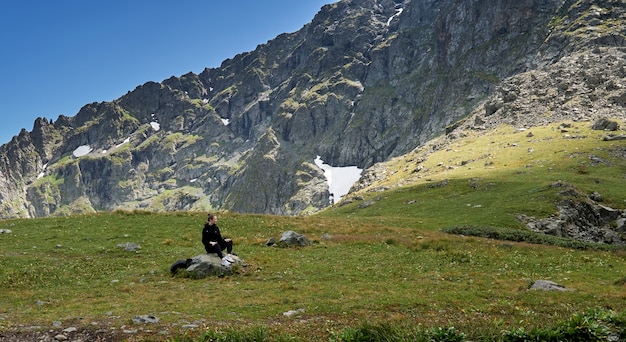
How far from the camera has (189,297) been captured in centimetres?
1972

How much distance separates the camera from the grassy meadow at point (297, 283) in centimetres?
1421

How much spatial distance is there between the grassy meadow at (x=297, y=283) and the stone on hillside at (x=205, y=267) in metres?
0.75

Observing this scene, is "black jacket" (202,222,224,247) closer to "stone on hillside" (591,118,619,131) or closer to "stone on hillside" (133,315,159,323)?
"stone on hillside" (133,315,159,323)

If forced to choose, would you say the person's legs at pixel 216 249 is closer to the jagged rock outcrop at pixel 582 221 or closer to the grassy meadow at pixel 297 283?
the grassy meadow at pixel 297 283

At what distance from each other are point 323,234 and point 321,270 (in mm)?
13761

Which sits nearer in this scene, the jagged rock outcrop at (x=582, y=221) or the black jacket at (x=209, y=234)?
the black jacket at (x=209, y=234)

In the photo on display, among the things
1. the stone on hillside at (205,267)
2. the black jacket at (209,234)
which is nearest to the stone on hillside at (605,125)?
the black jacket at (209,234)

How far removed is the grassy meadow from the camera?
14.2 m

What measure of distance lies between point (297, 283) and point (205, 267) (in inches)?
248

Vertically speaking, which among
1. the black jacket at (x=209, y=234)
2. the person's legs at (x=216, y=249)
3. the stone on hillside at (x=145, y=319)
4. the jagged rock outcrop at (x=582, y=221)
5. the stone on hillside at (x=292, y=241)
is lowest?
the jagged rock outcrop at (x=582, y=221)

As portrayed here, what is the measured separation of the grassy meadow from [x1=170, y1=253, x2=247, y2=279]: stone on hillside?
75 centimetres

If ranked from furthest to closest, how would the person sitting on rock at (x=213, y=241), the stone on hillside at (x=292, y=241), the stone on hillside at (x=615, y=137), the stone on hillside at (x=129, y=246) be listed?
the stone on hillside at (x=615, y=137), the stone on hillside at (x=292, y=241), the stone on hillside at (x=129, y=246), the person sitting on rock at (x=213, y=241)

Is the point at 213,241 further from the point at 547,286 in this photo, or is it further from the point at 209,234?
the point at 547,286

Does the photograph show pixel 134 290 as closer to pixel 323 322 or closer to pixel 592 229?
pixel 323 322
